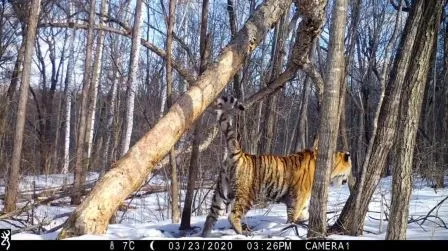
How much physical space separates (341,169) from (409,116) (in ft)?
12.5

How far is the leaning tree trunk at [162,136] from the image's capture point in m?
4.61

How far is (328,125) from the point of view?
486cm

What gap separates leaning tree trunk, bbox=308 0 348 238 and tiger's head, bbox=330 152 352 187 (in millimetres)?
3325

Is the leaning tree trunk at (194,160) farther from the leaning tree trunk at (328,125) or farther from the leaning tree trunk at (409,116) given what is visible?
the leaning tree trunk at (409,116)

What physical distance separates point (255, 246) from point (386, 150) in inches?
83.0

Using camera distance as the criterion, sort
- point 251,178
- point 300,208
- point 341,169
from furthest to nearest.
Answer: point 341,169 < point 300,208 < point 251,178

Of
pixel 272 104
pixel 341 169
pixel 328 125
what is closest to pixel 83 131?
pixel 272 104

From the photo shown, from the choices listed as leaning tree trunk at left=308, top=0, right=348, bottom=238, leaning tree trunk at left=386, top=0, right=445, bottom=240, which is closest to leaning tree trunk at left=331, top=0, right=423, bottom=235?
leaning tree trunk at left=386, top=0, right=445, bottom=240

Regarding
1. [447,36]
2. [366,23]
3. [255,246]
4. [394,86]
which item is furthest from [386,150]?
[366,23]

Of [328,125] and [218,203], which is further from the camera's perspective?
[218,203]

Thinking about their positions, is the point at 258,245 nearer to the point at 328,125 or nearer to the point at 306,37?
the point at 328,125

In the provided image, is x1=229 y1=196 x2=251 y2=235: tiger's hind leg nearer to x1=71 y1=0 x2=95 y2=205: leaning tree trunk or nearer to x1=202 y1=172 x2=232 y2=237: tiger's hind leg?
x1=202 y1=172 x2=232 y2=237: tiger's hind leg

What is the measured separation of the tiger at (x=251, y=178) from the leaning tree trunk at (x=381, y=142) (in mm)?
1035

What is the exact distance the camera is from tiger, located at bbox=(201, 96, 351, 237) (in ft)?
20.4
